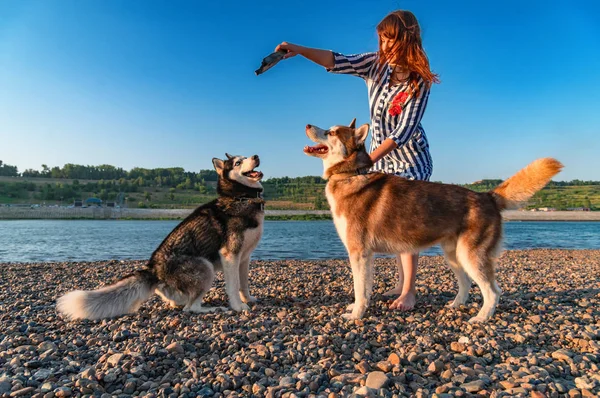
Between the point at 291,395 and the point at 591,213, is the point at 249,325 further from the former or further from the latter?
the point at 591,213

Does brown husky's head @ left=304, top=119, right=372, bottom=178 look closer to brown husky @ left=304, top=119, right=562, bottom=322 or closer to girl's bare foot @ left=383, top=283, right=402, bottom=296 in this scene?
brown husky @ left=304, top=119, right=562, bottom=322

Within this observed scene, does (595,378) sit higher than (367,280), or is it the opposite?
(367,280)

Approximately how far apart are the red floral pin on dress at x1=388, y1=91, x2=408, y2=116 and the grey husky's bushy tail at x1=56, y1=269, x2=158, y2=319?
163 inches

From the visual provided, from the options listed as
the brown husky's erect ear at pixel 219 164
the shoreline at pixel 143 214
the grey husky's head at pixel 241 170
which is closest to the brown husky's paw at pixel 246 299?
the grey husky's head at pixel 241 170

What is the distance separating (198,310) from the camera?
17.4 feet

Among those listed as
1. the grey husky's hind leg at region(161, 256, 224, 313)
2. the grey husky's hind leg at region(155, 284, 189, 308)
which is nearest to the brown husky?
the grey husky's hind leg at region(161, 256, 224, 313)

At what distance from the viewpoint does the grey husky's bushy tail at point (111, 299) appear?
15.6ft

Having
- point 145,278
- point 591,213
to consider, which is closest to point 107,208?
point 145,278

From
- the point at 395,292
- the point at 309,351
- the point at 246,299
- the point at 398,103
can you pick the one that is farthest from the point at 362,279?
the point at 398,103

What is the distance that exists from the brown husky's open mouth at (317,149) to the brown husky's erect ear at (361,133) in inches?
17.6

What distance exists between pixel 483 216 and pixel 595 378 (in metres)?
Answer: 1.98

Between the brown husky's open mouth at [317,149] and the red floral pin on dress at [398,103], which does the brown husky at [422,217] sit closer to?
the brown husky's open mouth at [317,149]

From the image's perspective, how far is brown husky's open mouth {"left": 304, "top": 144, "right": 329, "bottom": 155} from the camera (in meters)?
5.16

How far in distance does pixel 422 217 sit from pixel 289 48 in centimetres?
306
